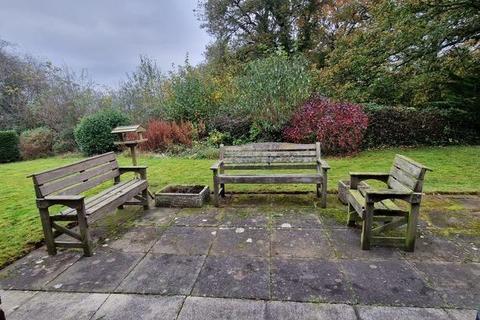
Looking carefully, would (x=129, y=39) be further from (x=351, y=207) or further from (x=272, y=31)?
(x=351, y=207)

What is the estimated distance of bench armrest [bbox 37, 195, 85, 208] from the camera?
3045 millimetres

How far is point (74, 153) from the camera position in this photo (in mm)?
12180

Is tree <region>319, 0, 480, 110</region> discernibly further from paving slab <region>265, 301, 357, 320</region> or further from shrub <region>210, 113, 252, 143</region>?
paving slab <region>265, 301, 357, 320</region>

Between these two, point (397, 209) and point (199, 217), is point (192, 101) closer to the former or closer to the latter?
Result: point (199, 217)

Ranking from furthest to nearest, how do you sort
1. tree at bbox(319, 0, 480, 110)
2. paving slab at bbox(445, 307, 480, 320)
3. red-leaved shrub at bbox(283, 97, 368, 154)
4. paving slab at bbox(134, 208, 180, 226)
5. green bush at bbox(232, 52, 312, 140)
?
1. green bush at bbox(232, 52, 312, 140)
2. tree at bbox(319, 0, 480, 110)
3. red-leaved shrub at bbox(283, 97, 368, 154)
4. paving slab at bbox(134, 208, 180, 226)
5. paving slab at bbox(445, 307, 480, 320)

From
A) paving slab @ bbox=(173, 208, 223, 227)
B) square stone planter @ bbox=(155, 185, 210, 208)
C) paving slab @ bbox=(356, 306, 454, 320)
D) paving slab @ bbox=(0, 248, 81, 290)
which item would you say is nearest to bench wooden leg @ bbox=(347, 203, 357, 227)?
paving slab @ bbox=(356, 306, 454, 320)

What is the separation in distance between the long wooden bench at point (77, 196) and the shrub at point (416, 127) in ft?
26.4

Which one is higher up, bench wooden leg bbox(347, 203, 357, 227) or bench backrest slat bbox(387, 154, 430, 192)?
bench backrest slat bbox(387, 154, 430, 192)

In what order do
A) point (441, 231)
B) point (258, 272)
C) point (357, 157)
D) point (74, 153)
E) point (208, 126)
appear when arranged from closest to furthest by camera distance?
point (258, 272)
point (441, 231)
point (357, 157)
point (208, 126)
point (74, 153)

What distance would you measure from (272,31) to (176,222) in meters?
17.0

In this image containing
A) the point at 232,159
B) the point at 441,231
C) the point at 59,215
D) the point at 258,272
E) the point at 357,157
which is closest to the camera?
the point at 258,272

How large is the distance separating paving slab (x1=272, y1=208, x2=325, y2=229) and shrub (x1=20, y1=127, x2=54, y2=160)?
40.0 feet

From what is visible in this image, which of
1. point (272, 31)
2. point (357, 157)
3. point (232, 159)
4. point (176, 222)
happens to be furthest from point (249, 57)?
point (176, 222)

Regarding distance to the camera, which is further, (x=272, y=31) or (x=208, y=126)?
(x=272, y=31)
